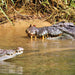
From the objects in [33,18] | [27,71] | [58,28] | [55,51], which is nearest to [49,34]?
[58,28]

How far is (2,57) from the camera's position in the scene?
3.20m

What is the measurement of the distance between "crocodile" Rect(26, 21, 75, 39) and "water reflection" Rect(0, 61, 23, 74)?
2.49 m

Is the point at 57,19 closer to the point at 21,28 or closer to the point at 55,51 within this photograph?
the point at 21,28

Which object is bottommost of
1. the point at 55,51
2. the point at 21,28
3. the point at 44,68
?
the point at 21,28

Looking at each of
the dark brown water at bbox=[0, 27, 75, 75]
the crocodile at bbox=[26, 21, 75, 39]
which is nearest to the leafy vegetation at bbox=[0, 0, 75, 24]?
the crocodile at bbox=[26, 21, 75, 39]

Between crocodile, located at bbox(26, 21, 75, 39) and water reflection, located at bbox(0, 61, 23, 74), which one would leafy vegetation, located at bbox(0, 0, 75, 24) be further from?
water reflection, located at bbox(0, 61, 23, 74)

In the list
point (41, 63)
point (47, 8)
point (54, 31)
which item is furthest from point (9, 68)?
point (47, 8)

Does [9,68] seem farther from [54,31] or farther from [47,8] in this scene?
[47,8]

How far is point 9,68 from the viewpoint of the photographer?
2.91 m

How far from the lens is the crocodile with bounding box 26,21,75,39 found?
563 cm

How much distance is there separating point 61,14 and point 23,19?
1324 mm

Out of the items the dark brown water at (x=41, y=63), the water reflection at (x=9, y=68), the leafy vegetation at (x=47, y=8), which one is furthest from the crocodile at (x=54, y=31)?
the water reflection at (x=9, y=68)

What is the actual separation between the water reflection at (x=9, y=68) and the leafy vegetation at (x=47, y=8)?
4810 millimetres

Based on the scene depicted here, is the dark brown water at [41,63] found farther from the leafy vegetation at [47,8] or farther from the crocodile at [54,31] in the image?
the leafy vegetation at [47,8]
